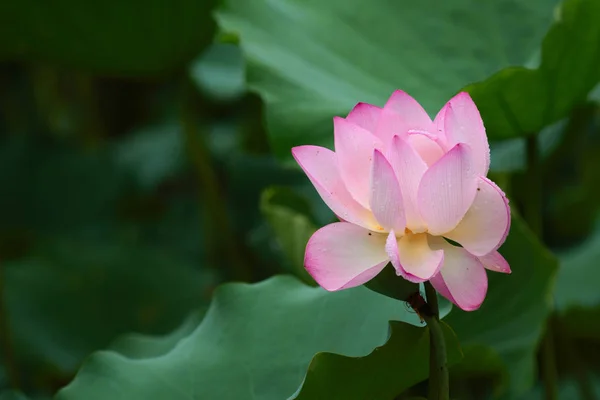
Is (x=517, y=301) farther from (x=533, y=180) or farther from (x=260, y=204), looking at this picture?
(x=260, y=204)

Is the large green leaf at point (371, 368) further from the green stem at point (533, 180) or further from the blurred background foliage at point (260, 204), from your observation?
the green stem at point (533, 180)

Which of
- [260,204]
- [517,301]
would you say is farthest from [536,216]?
[260,204]

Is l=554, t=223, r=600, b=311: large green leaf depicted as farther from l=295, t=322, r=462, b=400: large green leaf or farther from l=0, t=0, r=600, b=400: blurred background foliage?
l=295, t=322, r=462, b=400: large green leaf

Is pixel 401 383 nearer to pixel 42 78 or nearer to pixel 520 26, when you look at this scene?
pixel 520 26

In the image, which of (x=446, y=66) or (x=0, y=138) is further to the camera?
(x=0, y=138)

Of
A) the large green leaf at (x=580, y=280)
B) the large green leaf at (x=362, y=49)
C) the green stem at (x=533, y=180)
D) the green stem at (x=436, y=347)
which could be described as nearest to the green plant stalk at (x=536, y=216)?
the green stem at (x=533, y=180)

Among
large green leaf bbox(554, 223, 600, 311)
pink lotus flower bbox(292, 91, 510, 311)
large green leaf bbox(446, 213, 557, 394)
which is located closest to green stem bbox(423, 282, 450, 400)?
pink lotus flower bbox(292, 91, 510, 311)

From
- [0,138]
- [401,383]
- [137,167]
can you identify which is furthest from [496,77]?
[0,138]
